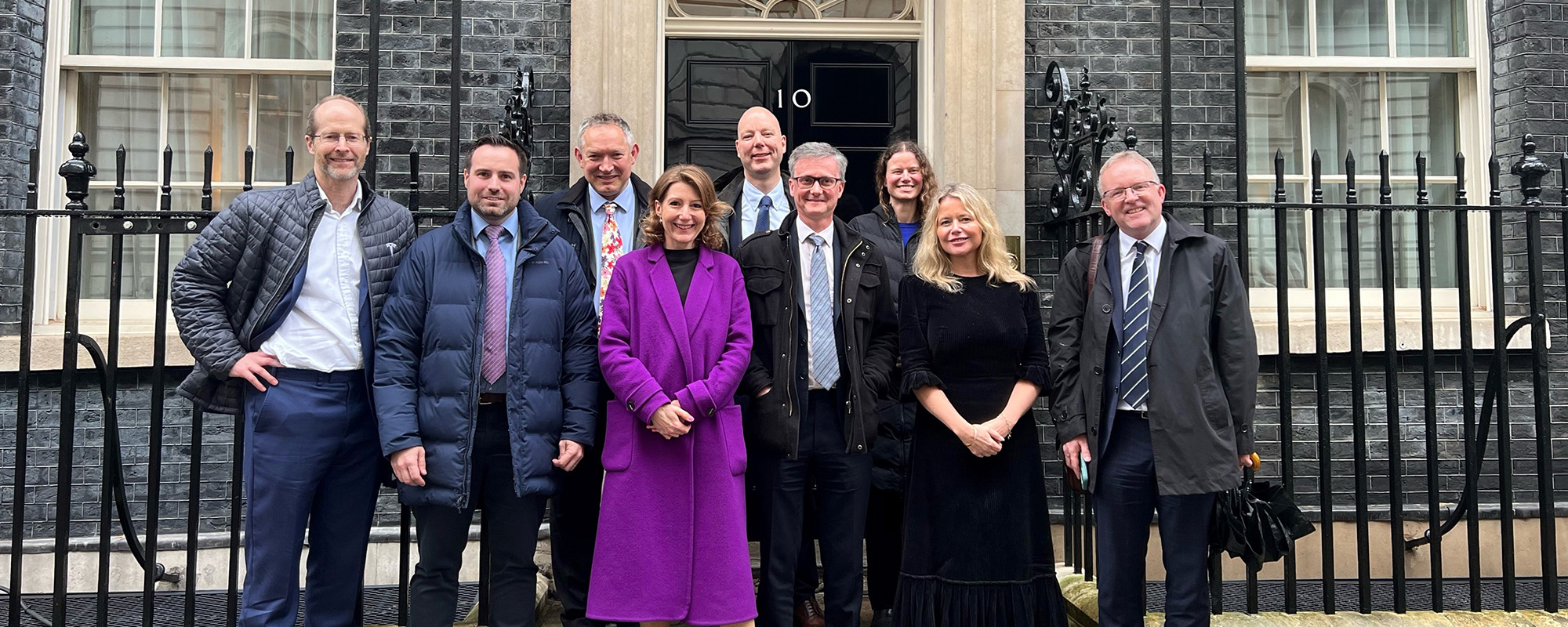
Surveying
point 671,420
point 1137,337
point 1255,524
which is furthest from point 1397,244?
point 671,420

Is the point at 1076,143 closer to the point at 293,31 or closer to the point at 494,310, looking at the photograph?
the point at 494,310

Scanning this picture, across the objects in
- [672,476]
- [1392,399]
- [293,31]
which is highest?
[293,31]

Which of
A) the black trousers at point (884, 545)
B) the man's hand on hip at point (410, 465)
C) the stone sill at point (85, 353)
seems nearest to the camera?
the man's hand on hip at point (410, 465)

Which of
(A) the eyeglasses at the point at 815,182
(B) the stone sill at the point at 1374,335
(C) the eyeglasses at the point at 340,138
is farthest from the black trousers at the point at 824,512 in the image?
(B) the stone sill at the point at 1374,335

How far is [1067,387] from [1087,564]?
116cm

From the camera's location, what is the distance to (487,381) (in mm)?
3799

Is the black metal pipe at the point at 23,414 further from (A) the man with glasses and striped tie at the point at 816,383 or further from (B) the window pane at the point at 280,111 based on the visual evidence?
(A) the man with glasses and striped tie at the point at 816,383

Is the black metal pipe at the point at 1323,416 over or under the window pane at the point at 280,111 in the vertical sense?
under

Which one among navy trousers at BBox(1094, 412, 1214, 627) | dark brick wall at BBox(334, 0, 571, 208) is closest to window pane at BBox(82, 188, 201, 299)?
dark brick wall at BBox(334, 0, 571, 208)

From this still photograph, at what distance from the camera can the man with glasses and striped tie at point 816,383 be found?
3.96m

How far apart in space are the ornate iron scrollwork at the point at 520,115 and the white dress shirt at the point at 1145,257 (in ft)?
9.04

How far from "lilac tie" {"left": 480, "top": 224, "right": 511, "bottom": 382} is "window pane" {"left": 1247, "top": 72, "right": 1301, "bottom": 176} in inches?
179

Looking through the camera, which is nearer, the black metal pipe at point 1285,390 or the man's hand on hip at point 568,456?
the man's hand on hip at point 568,456

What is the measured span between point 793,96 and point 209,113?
318 centimetres
